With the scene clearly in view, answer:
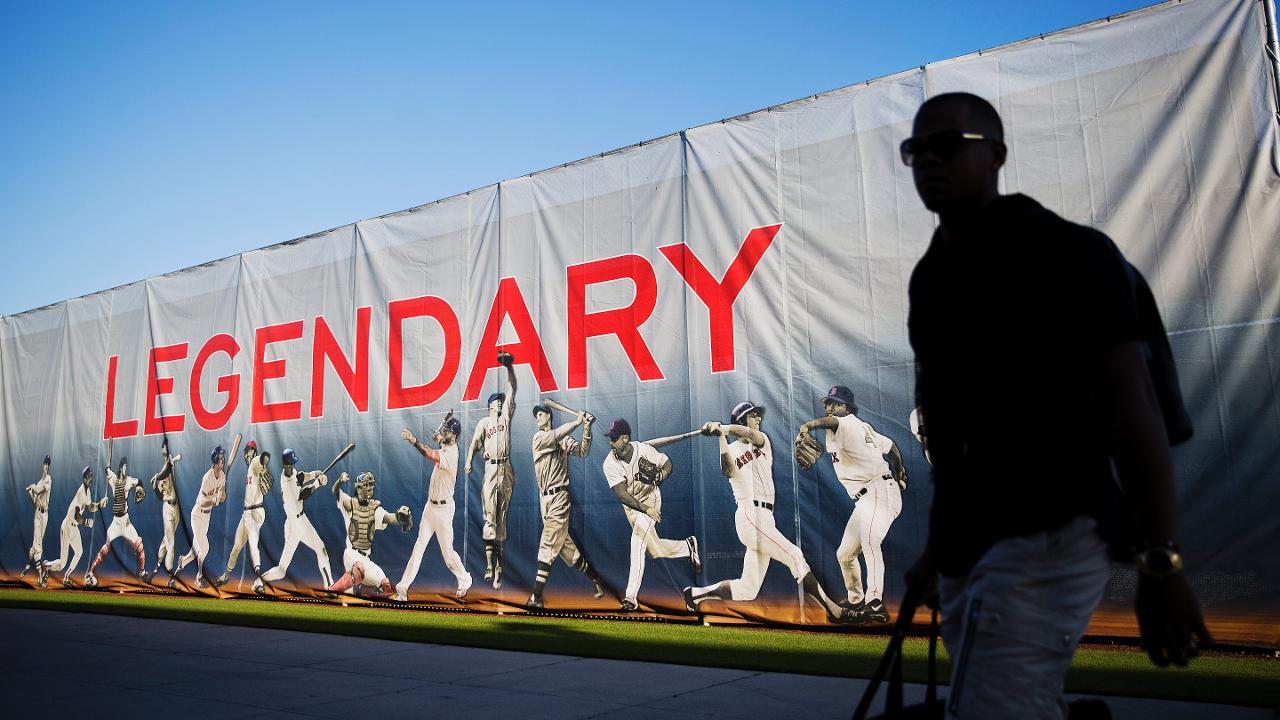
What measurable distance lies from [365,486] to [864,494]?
527 centimetres

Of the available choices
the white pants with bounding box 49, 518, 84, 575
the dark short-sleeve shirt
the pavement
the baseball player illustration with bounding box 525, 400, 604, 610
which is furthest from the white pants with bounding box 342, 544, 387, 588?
the dark short-sleeve shirt

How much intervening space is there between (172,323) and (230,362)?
1.43 m

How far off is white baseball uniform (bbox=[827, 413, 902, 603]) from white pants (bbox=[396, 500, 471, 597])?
370cm

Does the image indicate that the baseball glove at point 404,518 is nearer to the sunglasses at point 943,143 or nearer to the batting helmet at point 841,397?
the batting helmet at point 841,397

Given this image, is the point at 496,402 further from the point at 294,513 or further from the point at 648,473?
the point at 294,513

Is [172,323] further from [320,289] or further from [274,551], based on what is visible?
[274,551]

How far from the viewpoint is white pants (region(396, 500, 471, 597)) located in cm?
852

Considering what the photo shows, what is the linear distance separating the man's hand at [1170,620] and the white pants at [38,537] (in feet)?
47.5

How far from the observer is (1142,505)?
137 cm

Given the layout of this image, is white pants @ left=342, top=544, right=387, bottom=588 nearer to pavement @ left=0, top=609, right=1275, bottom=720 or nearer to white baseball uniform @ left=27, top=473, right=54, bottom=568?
pavement @ left=0, top=609, right=1275, bottom=720

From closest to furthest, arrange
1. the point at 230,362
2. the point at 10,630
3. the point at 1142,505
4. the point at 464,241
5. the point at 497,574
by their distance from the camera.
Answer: the point at 1142,505, the point at 10,630, the point at 497,574, the point at 464,241, the point at 230,362

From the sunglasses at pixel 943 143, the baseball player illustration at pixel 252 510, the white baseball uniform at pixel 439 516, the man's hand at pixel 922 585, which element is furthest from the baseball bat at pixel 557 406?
the sunglasses at pixel 943 143

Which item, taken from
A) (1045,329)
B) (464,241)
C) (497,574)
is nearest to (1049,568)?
(1045,329)

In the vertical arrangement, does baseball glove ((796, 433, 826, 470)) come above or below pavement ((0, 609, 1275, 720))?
above
